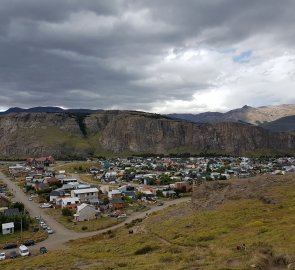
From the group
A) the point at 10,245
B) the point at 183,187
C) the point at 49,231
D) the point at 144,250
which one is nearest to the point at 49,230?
the point at 49,231

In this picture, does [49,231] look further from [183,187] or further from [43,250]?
[183,187]

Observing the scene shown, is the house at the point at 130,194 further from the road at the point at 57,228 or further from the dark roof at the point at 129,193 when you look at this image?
the road at the point at 57,228

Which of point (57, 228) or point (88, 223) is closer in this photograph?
point (57, 228)

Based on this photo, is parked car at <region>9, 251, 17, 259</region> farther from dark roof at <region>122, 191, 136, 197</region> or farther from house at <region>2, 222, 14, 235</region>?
dark roof at <region>122, 191, 136, 197</region>

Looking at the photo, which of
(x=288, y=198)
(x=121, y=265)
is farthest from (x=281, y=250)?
(x=288, y=198)

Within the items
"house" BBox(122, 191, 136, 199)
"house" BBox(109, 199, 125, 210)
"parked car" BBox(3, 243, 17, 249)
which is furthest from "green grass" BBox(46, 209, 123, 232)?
"house" BBox(122, 191, 136, 199)

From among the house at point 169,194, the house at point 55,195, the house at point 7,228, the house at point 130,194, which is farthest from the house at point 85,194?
the house at point 7,228
